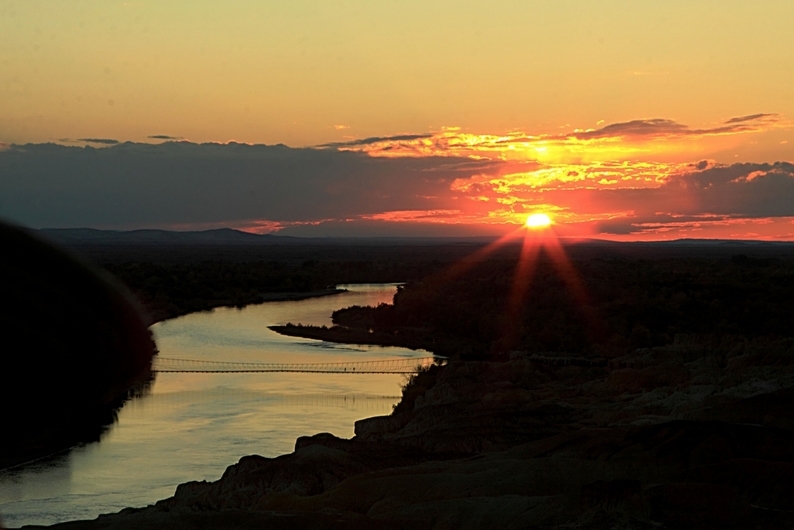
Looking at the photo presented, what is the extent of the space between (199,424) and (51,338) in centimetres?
3220

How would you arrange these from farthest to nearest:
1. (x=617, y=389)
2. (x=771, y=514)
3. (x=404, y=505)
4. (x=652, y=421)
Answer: (x=617, y=389) → (x=652, y=421) → (x=404, y=505) → (x=771, y=514)

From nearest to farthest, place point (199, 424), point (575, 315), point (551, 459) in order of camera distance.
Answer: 1. point (551, 459)
2. point (199, 424)
3. point (575, 315)

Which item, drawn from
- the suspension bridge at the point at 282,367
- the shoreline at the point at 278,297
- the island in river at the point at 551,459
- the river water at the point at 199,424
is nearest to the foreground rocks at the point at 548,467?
the island in river at the point at 551,459

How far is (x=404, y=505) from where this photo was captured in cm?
1565

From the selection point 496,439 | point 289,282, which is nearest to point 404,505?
point 496,439

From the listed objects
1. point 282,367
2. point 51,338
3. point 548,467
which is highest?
point 51,338

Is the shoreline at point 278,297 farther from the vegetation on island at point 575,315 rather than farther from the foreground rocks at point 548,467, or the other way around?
the foreground rocks at point 548,467

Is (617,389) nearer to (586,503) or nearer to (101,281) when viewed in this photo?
(586,503)

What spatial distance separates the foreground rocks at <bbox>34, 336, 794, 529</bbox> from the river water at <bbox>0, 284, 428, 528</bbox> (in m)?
3.88

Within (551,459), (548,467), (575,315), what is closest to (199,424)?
(551,459)

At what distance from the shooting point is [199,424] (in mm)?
32219

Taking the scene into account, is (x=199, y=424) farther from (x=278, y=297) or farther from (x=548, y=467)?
(x=278, y=297)

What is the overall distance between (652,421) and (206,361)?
29.4 metres

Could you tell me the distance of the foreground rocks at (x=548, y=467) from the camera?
45.7 ft
